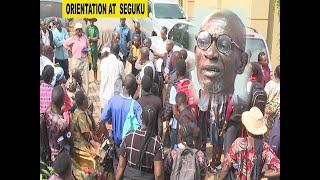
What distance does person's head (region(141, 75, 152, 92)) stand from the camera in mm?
6316

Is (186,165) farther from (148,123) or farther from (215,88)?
(215,88)

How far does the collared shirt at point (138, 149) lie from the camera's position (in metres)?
6.29

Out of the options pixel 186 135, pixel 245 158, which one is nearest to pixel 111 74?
pixel 186 135

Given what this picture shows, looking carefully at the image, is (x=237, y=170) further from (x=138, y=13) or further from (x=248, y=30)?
(x=138, y=13)

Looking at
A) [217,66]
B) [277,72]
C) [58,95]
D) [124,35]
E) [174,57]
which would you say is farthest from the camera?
[58,95]

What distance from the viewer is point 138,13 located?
6305 millimetres

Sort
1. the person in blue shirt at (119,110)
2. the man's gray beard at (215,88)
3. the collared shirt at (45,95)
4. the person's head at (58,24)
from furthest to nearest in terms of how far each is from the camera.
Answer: the collared shirt at (45,95), the person's head at (58,24), the person in blue shirt at (119,110), the man's gray beard at (215,88)

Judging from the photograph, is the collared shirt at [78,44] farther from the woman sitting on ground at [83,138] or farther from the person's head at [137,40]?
the person's head at [137,40]

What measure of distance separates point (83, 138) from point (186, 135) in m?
1.02

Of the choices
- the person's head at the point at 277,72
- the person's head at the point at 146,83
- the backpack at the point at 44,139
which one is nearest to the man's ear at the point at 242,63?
the person's head at the point at 277,72

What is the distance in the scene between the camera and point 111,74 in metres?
6.40

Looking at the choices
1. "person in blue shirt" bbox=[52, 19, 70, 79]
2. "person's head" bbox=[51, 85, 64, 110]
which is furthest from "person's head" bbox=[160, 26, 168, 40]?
"person's head" bbox=[51, 85, 64, 110]

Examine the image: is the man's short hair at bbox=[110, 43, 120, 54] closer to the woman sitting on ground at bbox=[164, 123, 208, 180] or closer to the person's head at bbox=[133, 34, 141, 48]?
the person's head at bbox=[133, 34, 141, 48]
